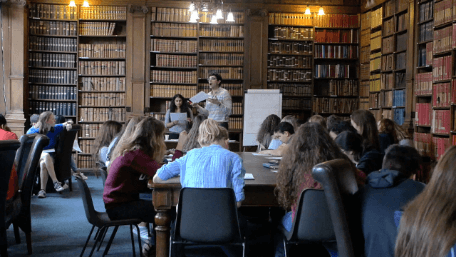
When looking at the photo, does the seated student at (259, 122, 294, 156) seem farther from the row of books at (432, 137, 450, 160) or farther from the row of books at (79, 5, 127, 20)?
the row of books at (79, 5, 127, 20)

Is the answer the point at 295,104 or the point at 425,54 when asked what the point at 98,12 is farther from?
the point at 425,54

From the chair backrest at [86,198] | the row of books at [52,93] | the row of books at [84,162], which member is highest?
the row of books at [52,93]

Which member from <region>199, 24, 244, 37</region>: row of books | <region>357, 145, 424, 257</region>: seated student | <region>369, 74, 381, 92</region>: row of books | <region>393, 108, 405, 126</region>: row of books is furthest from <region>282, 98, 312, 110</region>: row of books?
<region>357, 145, 424, 257</region>: seated student

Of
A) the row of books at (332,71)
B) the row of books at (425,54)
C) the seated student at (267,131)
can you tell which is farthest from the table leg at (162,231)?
the row of books at (332,71)

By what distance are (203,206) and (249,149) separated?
6.37m

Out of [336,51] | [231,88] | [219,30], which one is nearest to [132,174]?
[231,88]

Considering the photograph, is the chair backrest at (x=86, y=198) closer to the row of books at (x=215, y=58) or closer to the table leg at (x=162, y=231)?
the table leg at (x=162, y=231)

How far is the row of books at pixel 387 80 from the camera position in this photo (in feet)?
26.1

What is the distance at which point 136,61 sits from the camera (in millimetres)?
8922

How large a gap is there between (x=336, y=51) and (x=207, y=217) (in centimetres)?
696

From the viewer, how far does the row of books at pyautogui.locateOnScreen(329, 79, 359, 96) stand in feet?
30.3

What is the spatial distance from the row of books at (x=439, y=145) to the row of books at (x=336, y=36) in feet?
10.4

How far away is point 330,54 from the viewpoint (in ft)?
30.1

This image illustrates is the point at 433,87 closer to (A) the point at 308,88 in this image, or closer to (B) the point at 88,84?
(A) the point at 308,88
